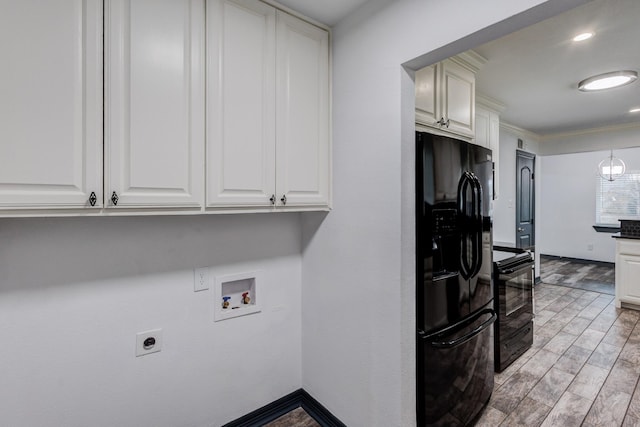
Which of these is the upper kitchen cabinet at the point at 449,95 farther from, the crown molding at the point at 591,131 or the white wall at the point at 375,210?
the crown molding at the point at 591,131

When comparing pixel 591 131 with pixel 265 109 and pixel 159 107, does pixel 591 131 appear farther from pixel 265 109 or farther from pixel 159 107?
pixel 159 107

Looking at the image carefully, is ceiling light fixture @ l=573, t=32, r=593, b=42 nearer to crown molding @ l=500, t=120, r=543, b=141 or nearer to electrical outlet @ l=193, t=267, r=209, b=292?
crown molding @ l=500, t=120, r=543, b=141

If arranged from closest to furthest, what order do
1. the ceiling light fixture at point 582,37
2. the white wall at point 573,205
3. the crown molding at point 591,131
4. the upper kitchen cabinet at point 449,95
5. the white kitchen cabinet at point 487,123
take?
the upper kitchen cabinet at point 449,95 < the ceiling light fixture at point 582,37 < the white kitchen cabinet at point 487,123 < the crown molding at point 591,131 < the white wall at point 573,205

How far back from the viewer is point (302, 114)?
67.5 inches

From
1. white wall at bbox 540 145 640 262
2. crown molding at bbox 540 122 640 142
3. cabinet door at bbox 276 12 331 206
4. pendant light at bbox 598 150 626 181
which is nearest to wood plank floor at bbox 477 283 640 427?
cabinet door at bbox 276 12 331 206

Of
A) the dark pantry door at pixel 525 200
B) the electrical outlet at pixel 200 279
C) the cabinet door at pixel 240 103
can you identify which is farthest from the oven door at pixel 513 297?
the dark pantry door at pixel 525 200

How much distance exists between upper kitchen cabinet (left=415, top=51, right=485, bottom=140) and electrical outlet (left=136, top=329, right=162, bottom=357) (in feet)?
6.05

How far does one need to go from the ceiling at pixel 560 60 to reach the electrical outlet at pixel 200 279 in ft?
4.77

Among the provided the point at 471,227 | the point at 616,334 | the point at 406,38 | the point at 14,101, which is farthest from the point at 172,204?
the point at 616,334

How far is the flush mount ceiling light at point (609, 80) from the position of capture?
2762 mm

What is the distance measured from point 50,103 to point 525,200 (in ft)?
18.0

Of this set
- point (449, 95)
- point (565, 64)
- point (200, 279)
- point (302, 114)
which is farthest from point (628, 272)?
Answer: point (200, 279)

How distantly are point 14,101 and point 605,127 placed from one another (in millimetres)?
6528

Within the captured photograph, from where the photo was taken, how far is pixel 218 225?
1.76m
